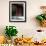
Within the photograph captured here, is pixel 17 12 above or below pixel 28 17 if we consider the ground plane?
above

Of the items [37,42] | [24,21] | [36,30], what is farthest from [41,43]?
[24,21]

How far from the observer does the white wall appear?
12.3ft

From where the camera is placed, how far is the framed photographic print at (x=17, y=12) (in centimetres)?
374

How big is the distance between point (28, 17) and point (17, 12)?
0.27 m

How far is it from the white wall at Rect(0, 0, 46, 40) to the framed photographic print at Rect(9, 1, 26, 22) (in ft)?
→ 0.23

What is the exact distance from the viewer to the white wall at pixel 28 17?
3758mm

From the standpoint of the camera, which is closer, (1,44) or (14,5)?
(1,44)

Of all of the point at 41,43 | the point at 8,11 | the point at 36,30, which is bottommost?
the point at 41,43

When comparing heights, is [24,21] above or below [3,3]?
below

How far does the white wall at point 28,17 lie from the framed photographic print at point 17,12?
0.07 m

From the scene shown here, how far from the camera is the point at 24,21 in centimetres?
376

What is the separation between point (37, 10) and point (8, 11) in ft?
2.14

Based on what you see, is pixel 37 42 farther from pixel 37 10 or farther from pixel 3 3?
pixel 3 3

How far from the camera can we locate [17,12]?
12.4 ft
